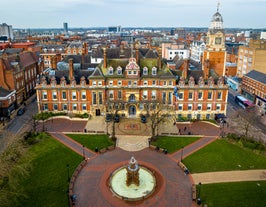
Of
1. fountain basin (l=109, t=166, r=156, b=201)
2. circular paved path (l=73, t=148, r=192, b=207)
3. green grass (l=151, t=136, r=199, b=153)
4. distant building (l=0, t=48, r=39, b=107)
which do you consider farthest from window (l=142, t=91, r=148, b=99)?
distant building (l=0, t=48, r=39, b=107)

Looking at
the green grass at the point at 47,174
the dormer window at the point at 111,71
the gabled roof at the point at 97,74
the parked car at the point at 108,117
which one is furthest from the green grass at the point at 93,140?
the dormer window at the point at 111,71

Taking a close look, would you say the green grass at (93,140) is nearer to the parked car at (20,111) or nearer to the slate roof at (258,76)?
the parked car at (20,111)

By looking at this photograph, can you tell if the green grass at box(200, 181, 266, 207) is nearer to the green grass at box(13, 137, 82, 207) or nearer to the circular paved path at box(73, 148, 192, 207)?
the circular paved path at box(73, 148, 192, 207)

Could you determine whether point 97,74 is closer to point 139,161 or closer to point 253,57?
point 139,161

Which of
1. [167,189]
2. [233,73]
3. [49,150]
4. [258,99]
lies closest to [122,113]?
[49,150]

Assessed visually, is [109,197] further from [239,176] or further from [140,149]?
[239,176]

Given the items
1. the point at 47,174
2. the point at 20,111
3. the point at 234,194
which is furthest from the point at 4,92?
the point at 234,194
